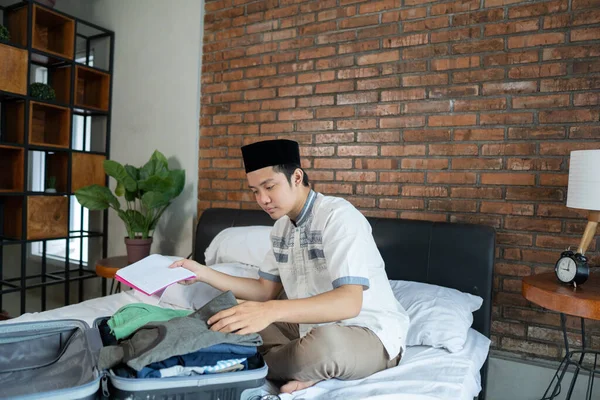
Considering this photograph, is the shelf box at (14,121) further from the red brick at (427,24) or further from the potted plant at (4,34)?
the red brick at (427,24)

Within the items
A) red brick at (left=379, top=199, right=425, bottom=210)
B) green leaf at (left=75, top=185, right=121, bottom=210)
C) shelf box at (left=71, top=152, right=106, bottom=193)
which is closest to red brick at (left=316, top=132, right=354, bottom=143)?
red brick at (left=379, top=199, right=425, bottom=210)

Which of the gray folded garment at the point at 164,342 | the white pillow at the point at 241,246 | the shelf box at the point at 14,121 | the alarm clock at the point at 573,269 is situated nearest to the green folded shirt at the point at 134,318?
the gray folded garment at the point at 164,342

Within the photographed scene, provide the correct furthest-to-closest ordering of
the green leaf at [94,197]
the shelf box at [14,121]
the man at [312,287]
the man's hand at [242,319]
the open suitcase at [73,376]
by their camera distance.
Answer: the shelf box at [14,121] → the green leaf at [94,197] → the man at [312,287] → the man's hand at [242,319] → the open suitcase at [73,376]

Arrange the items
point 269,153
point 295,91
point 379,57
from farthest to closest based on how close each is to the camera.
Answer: point 295,91 → point 379,57 → point 269,153

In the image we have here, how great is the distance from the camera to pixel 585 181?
1661mm

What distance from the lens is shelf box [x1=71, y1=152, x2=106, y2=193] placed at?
11.1ft

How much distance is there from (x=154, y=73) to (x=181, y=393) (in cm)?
294

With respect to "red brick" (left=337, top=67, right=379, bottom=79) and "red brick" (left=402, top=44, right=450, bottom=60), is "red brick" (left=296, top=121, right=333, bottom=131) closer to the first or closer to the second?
"red brick" (left=337, top=67, right=379, bottom=79)

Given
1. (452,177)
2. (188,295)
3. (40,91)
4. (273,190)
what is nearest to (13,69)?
(40,91)

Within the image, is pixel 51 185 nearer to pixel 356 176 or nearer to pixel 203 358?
pixel 356 176

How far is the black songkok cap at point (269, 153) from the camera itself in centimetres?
144

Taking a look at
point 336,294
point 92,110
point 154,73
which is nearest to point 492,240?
point 336,294

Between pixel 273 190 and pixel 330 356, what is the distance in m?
0.54

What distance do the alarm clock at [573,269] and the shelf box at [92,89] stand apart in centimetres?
334
